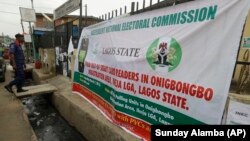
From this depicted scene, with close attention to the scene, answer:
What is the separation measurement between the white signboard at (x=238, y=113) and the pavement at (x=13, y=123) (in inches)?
135

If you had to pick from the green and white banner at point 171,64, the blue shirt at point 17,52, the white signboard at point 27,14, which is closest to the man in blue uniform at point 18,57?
the blue shirt at point 17,52

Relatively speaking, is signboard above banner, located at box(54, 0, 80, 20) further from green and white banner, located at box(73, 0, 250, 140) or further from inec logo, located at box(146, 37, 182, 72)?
inec logo, located at box(146, 37, 182, 72)

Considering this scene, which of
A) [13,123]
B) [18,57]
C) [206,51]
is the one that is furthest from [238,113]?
[18,57]

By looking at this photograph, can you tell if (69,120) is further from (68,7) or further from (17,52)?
(68,7)

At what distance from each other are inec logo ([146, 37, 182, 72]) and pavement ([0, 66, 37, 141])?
2.70 m

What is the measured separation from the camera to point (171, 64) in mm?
3039

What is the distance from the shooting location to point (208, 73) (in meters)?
2.57

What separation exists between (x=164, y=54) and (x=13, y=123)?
3765 mm

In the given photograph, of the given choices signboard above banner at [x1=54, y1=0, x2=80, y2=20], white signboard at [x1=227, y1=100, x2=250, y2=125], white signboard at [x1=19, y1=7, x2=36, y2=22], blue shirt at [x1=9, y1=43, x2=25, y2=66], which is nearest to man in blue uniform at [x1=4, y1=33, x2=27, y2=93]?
blue shirt at [x1=9, y1=43, x2=25, y2=66]

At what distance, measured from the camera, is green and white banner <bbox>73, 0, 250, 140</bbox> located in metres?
2.43

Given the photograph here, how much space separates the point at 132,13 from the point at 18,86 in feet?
16.5

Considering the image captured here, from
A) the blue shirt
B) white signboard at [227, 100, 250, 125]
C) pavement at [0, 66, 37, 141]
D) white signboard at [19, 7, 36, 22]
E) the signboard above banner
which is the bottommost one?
pavement at [0, 66, 37, 141]

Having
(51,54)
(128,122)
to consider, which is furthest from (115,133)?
(51,54)

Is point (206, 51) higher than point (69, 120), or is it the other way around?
point (206, 51)
